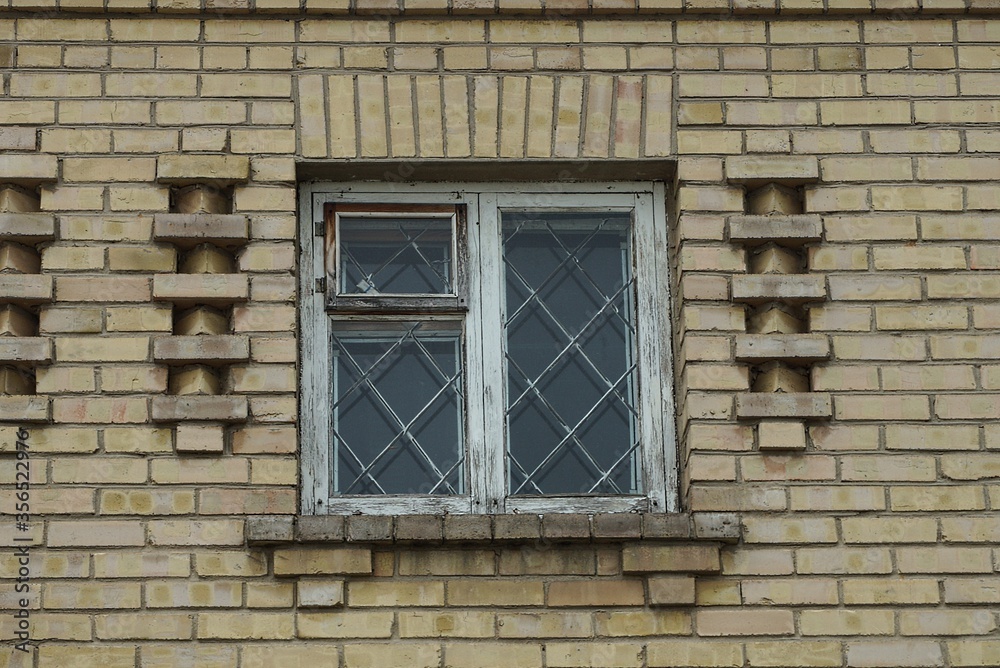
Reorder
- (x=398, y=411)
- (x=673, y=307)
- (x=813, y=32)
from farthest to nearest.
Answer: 1. (x=813, y=32)
2. (x=673, y=307)
3. (x=398, y=411)

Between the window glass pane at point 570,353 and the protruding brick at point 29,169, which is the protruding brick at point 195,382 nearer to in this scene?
the protruding brick at point 29,169

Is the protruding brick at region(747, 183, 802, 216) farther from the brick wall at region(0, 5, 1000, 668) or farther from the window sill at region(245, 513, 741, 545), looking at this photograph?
the window sill at region(245, 513, 741, 545)

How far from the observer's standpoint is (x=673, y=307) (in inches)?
264

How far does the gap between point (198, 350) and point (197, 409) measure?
Result: 22cm

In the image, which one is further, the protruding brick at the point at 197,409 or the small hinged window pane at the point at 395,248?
the small hinged window pane at the point at 395,248

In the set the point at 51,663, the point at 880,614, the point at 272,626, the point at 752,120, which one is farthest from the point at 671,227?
the point at 51,663

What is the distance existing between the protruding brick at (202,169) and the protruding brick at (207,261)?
0.84 ft

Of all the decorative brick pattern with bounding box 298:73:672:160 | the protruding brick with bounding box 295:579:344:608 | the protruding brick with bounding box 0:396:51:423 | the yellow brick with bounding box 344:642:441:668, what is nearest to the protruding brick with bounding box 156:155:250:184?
the decorative brick pattern with bounding box 298:73:672:160

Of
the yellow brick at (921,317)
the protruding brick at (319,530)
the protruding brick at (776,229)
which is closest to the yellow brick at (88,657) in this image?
the protruding brick at (319,530)

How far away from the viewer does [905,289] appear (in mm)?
6551

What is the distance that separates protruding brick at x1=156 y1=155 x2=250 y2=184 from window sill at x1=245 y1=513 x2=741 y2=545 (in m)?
1.29

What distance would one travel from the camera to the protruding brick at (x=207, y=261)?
6516 millimetres

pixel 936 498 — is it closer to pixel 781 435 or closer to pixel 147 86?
pixel 781 435

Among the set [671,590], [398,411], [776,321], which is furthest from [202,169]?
[671,590]
